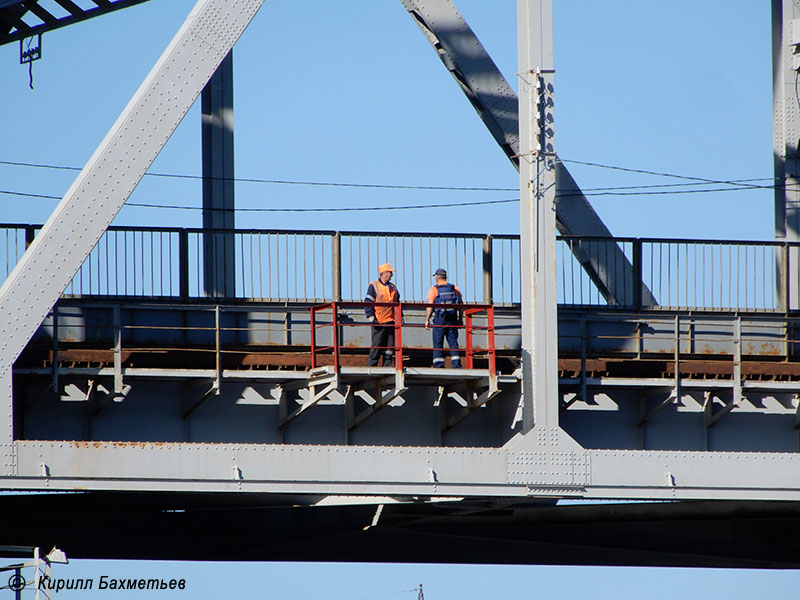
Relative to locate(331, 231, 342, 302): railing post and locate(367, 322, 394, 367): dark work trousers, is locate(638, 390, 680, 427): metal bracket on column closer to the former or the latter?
locate(367, 322, 394, 367): dark work trousers

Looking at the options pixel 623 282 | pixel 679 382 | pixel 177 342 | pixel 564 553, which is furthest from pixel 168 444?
pixel 564 553

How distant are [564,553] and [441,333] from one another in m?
9.95

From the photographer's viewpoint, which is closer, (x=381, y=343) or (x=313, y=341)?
(x=313, y=341)

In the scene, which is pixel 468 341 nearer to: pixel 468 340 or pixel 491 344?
pixel 468 340

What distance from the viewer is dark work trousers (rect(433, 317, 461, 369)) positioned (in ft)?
72.4

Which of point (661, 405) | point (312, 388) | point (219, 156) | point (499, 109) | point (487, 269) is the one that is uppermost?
point (499, 109)

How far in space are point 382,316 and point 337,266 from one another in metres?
3.42

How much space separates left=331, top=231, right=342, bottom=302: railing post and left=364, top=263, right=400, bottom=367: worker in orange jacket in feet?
9.36

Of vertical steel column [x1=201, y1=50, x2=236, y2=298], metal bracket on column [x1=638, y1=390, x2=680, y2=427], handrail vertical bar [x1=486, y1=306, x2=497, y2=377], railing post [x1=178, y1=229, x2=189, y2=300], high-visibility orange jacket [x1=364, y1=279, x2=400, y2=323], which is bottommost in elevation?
metal bracket on column [x1=638, y1=390, x2=680, y2=427]

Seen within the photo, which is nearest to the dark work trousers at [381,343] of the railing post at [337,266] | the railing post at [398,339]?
the railing post at [398,339]

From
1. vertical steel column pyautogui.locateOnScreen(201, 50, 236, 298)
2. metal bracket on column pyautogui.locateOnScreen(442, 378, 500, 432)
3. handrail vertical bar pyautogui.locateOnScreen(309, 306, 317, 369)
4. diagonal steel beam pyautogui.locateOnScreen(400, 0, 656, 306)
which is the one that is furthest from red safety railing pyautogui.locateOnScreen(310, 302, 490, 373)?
diagonal steel beam pyautogui.locateOnScreen(400, 0, 656, 306)

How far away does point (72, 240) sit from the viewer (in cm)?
1970

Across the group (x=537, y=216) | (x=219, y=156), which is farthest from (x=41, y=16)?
(x=537, y=216)

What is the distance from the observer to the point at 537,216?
21.2 metres
